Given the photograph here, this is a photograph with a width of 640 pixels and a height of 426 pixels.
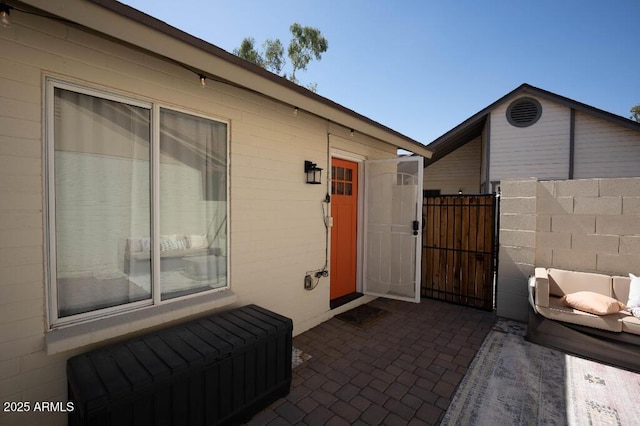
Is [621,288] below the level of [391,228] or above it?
below

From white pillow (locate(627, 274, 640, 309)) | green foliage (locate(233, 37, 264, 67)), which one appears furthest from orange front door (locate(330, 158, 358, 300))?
green foliage (locate(233, 37, 264, 67))

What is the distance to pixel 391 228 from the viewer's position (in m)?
4.69

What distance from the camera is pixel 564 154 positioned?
25.0ft

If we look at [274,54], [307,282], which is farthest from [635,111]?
[307,282]

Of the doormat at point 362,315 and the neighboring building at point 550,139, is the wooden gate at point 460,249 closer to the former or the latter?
the doormat at point 362,315

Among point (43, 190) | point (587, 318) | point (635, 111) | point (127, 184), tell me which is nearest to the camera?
point (43, 190)

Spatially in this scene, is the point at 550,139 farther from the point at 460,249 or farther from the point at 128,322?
the point at 128,322

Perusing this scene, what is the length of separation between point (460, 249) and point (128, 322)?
4719mm

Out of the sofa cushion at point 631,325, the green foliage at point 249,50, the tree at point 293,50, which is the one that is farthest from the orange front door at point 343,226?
the green foliage at point 249,50

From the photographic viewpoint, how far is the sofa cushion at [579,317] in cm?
299

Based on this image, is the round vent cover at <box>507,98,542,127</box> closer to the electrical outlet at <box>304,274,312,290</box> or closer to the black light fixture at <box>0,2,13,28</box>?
the electrical outlet at <box>304,274,312,290</box>

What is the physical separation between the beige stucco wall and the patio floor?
75 cm

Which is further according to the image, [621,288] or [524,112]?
[524,112]

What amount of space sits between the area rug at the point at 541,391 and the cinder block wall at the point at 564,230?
1.23 meters
